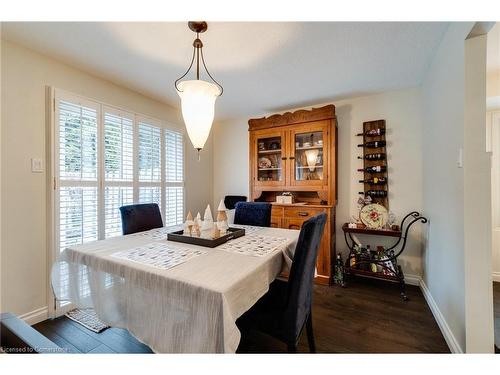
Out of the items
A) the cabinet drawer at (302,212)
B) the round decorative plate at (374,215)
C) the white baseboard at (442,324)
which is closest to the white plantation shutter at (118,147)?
the cabinet drawer at (302,212)

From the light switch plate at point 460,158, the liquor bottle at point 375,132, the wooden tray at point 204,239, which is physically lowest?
the wooden tray at point 204,239

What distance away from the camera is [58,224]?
6.54ft

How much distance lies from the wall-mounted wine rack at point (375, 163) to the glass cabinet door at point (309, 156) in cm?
48

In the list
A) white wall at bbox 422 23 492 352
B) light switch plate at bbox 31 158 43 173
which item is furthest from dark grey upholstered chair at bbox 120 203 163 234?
white wall at bbox 422 23 492 352

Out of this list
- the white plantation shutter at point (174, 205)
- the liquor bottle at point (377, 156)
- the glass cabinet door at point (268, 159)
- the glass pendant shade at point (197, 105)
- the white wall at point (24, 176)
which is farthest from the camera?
the glass cabinet door at point (268, 159)

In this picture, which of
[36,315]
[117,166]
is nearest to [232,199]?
[117,166]

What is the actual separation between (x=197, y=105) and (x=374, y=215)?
7.43 ft

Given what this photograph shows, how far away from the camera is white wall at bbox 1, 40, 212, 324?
1.74 m

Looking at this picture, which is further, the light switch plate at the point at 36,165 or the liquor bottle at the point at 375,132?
the liquor bottle at the point at 375,132

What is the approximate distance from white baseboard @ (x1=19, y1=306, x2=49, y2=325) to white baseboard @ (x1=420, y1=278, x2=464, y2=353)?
10.3 feet

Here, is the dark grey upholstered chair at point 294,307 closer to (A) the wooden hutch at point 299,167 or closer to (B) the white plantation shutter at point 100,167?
(A) the wooden hutch at point 299,167

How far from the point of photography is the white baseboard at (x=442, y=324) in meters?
1.49

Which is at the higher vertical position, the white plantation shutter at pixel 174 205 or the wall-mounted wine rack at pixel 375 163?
the wall-mounted wine rack at pixel 375 163
